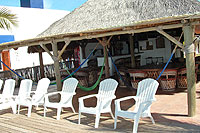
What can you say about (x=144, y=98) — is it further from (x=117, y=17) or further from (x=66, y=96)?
(x=117, y=17)

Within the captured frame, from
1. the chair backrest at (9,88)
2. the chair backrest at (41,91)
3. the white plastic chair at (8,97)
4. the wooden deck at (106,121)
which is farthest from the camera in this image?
the chair backrest at (9,88)

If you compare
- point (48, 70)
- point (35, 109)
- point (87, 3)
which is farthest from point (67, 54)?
point (35, 109)

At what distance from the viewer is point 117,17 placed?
6.84m

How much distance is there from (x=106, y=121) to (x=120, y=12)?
10.9 feet

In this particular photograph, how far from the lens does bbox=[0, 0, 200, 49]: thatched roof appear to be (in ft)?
18.1

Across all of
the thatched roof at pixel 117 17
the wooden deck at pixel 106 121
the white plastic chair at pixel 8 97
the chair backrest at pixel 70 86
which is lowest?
the wooden deck at pixel 106 121

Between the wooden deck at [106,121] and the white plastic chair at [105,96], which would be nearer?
the wooden deck at [106,121]

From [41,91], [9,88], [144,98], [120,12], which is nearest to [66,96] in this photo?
[41,91]

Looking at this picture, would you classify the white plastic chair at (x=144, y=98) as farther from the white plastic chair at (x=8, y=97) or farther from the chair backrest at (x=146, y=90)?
the white plastic chair at (x=8, y=97)

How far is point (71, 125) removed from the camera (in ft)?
17.3

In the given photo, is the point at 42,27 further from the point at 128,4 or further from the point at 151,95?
the point at 151,95

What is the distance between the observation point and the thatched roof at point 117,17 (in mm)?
5530

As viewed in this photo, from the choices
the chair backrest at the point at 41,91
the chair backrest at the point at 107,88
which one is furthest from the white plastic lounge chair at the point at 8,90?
the chair backrest at the point at 107,88

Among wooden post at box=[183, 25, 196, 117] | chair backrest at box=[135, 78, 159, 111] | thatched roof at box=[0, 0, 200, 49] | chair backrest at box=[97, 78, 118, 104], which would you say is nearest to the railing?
thatched roof at box=[0, 0, 200, 49]
